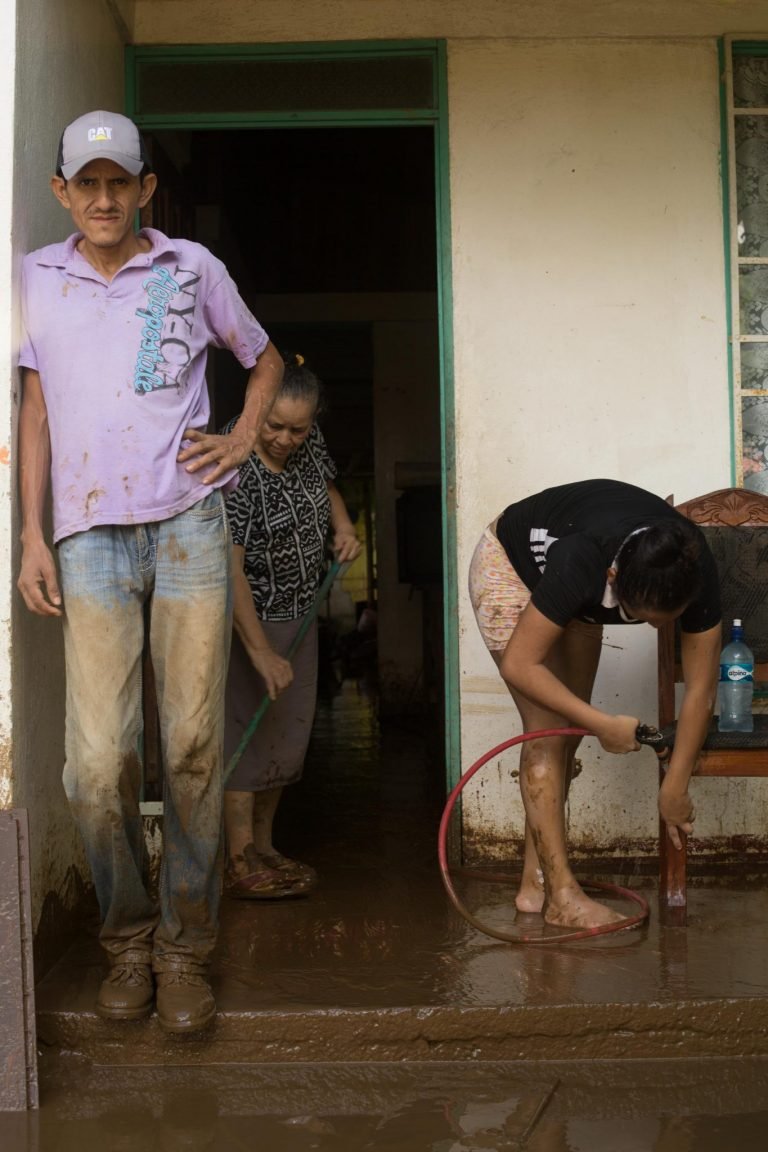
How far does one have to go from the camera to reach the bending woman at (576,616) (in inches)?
129

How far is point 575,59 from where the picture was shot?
464 cm

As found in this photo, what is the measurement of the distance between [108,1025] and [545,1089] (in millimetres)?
1063

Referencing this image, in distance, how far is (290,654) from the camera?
4.39 metres

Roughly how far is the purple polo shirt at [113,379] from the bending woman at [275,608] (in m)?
0.98

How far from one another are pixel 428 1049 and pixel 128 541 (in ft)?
4.74

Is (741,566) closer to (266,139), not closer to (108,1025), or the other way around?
(108,1025)

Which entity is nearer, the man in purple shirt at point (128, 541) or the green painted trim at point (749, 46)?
the man in purple shirt at point (128, 541)

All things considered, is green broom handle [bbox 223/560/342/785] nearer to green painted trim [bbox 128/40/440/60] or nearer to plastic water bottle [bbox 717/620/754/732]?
plastic water bottle [bbox 717/620/754/732]

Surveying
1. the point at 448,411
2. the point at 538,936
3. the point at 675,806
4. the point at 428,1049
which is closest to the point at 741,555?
the point at 675,806

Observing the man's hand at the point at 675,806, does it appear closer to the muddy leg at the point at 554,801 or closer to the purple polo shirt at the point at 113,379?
the muddy leg at the point at 554,801

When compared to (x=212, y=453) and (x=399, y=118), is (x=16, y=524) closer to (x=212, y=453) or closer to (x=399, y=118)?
(x=212, y=453)

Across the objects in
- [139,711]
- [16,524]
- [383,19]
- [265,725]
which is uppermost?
[383,19]

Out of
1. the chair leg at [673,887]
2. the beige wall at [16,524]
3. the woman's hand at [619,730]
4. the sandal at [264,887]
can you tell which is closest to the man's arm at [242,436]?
the beige wall at [16,524]

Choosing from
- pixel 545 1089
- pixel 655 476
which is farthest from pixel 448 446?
pixel 545 1089
